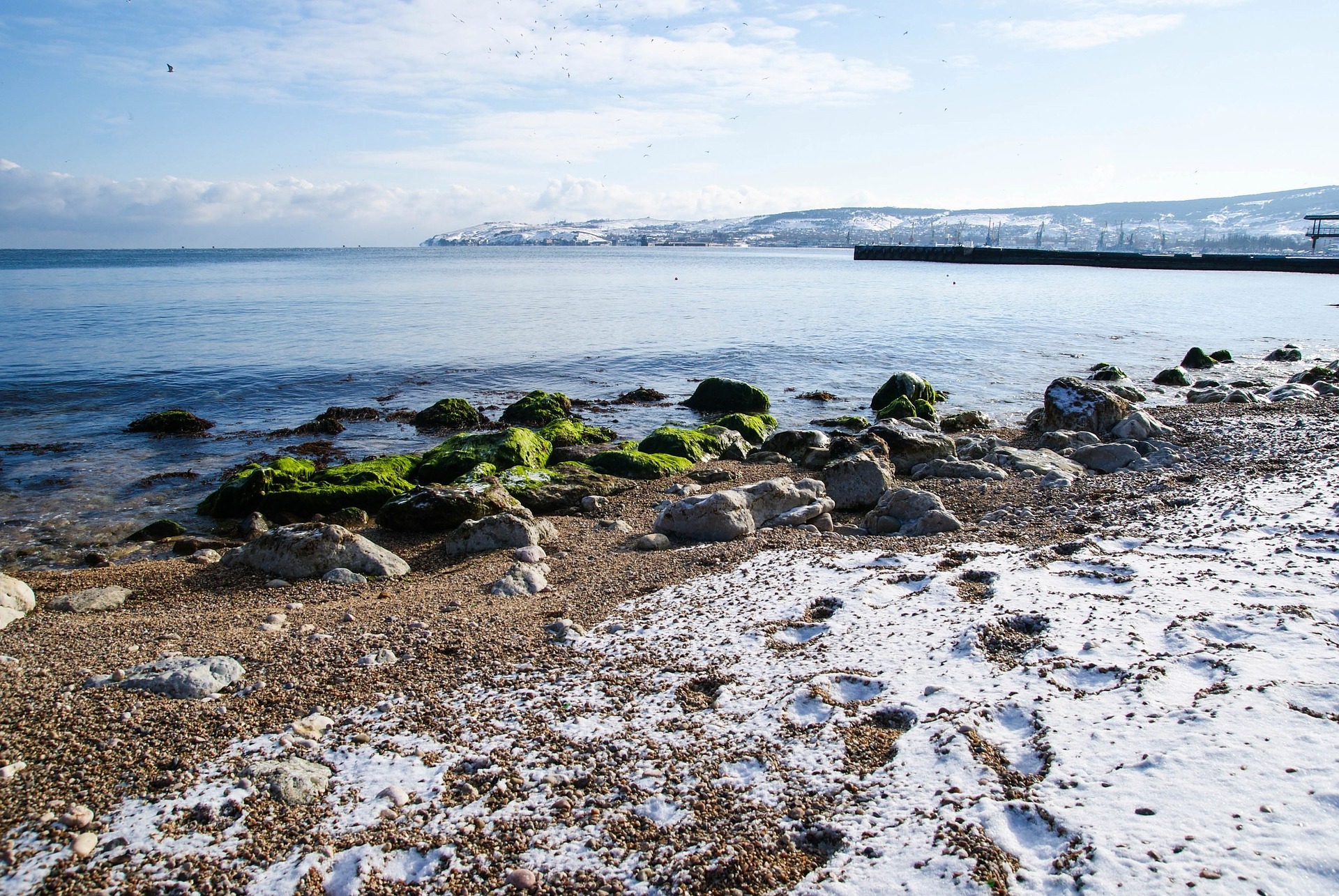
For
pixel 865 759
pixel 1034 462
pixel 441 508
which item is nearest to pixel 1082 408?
pixel 1034 462

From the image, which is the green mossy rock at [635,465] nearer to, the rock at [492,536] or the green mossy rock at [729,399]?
the rock at [492,536]

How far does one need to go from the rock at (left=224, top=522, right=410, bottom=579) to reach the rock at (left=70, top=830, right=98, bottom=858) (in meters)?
3.82

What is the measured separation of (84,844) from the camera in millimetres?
3340

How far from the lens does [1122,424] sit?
1253 centimetres

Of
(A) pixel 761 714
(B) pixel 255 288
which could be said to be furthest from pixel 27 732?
(B) pixel 255 288

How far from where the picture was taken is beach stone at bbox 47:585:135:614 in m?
6.57

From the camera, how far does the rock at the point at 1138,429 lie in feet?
40.3

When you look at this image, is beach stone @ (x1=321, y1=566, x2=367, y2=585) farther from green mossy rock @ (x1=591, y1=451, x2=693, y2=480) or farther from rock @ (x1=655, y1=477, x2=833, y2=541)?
green mossy rock @ (x1=591, y1=451, x2=693, y2=480)

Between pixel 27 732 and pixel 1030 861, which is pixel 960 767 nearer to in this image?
pixel 1030 861

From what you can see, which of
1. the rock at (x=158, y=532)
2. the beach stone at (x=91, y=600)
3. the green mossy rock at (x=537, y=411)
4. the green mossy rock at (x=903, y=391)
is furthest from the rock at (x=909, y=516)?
the green mossy rock at (x=903, y=391)

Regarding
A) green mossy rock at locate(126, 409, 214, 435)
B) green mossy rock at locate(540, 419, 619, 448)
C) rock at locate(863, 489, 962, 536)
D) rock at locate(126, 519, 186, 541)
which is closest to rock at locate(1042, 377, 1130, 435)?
rock at locate(863, 489, 962, 536)

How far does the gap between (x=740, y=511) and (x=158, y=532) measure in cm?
711

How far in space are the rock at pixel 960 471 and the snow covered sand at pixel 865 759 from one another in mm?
4184

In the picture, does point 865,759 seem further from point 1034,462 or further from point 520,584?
point 1034,462
